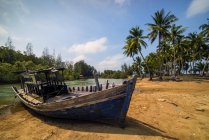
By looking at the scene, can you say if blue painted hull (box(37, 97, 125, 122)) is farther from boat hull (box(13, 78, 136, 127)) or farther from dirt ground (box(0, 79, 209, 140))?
dirt ground (box(0, 79, 209, 140))

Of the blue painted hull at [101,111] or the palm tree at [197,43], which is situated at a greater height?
the palm tree at [197,43]

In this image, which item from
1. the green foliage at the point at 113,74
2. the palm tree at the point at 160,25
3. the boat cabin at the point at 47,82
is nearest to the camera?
the boat cabin at the point at 47,82

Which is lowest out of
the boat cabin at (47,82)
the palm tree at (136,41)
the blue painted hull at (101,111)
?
the blue painted hull at (101,111)

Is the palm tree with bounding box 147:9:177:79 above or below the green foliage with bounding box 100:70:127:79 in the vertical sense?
above

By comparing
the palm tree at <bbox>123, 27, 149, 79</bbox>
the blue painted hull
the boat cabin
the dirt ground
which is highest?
the palm tree at <bbox>123, 27, 149, 79</bbox>

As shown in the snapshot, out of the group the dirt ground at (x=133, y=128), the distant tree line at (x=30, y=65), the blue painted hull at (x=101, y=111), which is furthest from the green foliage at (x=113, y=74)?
the blue painted hull at (x=101, y=111)

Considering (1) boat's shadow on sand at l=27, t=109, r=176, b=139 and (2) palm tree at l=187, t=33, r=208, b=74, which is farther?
(2) palm tree at l=187, t=33, r=208, b=74

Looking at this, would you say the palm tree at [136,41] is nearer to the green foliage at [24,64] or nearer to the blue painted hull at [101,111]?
the green foliage at [24,64]

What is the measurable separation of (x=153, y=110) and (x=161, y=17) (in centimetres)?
2811

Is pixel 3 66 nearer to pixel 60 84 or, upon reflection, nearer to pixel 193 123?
pixel 60 84

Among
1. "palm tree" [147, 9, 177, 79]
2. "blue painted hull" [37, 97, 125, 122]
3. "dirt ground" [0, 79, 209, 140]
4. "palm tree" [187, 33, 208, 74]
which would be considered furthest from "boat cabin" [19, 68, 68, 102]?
"palm tree" [187, 33, 208, 74]

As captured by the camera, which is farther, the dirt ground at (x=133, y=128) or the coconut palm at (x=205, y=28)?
the coconut palm at (x=205, y=28)

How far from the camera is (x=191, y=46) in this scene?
141 ft

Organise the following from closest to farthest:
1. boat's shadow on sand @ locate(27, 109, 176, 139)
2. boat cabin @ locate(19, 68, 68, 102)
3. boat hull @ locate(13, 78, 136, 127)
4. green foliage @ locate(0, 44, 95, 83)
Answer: boat's shadow on sand @ locate(27, 109, 176, 139) → boat hull @ locate(13, 78, 136, 127) → boat cabin @ locate(19, 68, 68, 102) → green foliage @ locate(0, 44, 95, 83)
